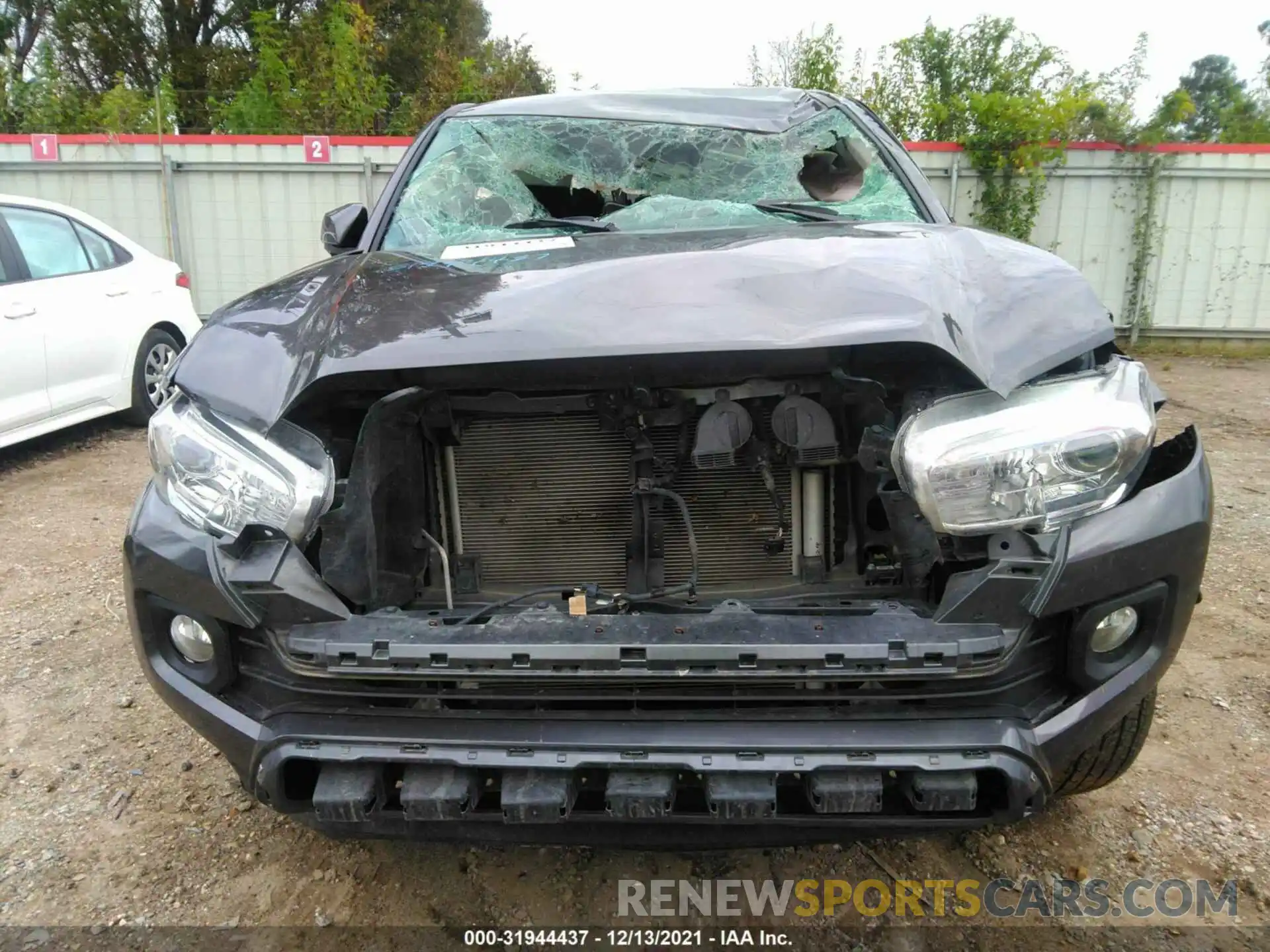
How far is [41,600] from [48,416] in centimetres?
221

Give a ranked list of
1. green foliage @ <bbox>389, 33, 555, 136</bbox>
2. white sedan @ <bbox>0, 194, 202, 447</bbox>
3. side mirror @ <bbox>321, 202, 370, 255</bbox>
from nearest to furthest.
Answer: side mirror @ <bbox>321, 202, 370, 255</bbox> < white sedan @ <bbox>0, 194, 202, 447</bbox> < green foliage @ <bbox>389, 33, 555, 136</bbox>

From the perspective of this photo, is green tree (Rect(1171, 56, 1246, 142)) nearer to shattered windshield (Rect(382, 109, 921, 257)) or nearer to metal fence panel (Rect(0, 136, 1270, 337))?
metal fence panel (Rect(0, 136, 1270, 337))

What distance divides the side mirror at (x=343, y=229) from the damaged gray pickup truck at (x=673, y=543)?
722 millimetres

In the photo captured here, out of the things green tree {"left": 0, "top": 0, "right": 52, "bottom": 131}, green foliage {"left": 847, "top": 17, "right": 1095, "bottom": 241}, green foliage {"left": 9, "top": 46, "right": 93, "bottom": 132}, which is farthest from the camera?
green tree {"left": 0, "top": 0, "right": 52, "bottom": 131}

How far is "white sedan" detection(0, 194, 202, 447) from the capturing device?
16.5 feet

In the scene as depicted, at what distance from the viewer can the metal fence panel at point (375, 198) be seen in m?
9.23

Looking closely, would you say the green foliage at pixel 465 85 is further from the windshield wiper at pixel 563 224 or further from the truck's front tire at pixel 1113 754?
the truck's front tire at pixel 1113 754

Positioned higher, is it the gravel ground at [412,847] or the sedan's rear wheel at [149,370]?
the sedan's rear wheel at [149,370]

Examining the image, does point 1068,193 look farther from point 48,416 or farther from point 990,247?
point 48,416

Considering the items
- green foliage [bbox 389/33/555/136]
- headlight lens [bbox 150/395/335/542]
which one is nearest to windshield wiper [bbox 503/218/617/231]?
headlight lens [bbox 150/395/335/542]

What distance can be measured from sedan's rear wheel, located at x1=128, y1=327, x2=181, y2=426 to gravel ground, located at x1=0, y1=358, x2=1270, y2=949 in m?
3.33

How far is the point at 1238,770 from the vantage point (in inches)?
94.0

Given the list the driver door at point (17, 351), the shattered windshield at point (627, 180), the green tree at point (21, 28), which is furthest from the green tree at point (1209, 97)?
the green tree at point (21, 28)

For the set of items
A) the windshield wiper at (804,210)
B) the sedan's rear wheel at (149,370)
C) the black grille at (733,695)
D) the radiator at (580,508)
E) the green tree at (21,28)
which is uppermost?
the green tree at (21,28)
